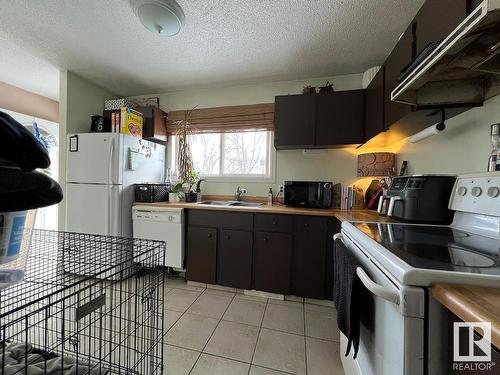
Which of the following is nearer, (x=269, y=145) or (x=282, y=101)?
(x=282, y=101)

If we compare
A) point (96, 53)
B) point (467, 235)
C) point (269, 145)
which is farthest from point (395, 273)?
point (96, 53)

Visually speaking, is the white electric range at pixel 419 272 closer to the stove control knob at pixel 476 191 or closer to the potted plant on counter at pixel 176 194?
the stove control knob at pixel 476 191

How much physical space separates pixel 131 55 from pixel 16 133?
2.30m

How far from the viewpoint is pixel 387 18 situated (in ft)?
5.51

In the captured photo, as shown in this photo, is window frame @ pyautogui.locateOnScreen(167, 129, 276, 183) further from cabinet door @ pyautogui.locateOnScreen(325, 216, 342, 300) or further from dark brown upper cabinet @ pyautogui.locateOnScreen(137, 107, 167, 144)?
cabinet door @ pyautogui.locateOnScreen(325, 216, 342, 300)

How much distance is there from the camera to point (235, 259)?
7.18 feet

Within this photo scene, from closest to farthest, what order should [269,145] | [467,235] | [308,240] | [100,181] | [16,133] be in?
[16,133]
[467,235]
[308,240]
[100,181]
[269,145]

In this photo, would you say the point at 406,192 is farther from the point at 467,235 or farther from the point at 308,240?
the point at 308,240

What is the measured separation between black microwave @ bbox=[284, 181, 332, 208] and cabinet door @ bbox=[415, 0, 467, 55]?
1.26 m

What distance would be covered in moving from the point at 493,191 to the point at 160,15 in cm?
218

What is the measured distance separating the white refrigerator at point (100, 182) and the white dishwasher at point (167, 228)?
9.0 inches

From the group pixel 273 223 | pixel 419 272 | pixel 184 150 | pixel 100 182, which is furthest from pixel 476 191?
pixel 100 182

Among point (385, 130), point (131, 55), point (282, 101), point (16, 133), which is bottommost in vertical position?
point (16, 133)

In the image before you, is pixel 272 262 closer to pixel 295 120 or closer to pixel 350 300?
pixel 350 300
